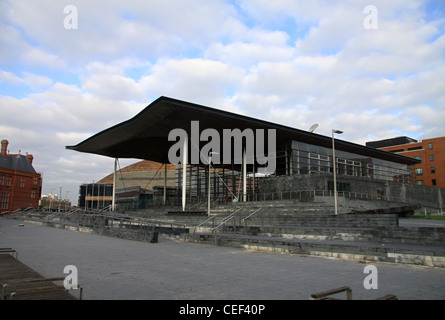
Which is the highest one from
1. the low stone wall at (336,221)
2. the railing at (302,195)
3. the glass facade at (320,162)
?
the glass facade at (320,162)

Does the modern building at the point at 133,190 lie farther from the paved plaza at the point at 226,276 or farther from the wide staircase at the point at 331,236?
the paved plaza at the point at 226,276

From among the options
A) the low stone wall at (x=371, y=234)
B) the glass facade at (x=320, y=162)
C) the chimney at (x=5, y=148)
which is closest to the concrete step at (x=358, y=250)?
the low stone wall at (x=371, y=234)

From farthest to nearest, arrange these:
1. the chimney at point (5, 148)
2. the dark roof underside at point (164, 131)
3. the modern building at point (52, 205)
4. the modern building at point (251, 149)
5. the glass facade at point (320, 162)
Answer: the chimney at point (5, 148)
the modern building at point (52, 205)
the glass facade at point (320, 162)
the modern building at point (251, 149)
the dark roof underside at point (164, 131)

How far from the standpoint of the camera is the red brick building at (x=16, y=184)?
68.2m

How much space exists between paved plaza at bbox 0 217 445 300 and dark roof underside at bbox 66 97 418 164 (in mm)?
18317

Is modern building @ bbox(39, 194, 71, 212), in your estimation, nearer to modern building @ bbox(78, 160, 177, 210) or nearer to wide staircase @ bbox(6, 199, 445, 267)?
modern building @ bbox(78, 160, 177, 210)

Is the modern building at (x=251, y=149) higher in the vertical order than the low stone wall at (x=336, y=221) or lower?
higher

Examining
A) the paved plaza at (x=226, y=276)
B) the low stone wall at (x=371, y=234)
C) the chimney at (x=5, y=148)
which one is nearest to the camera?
the paved plaza at (x=226, y=276)

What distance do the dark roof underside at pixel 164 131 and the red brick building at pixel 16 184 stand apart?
3499 centimetres

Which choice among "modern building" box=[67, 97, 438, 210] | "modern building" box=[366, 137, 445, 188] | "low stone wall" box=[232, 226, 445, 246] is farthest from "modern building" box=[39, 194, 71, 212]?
"modern building" box=[366, 137, 445, 188]

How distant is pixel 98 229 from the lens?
21.5 meters

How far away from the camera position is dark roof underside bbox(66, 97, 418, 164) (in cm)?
2905

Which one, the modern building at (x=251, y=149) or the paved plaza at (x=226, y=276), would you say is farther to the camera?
the modern building at (x=251, y=149)
